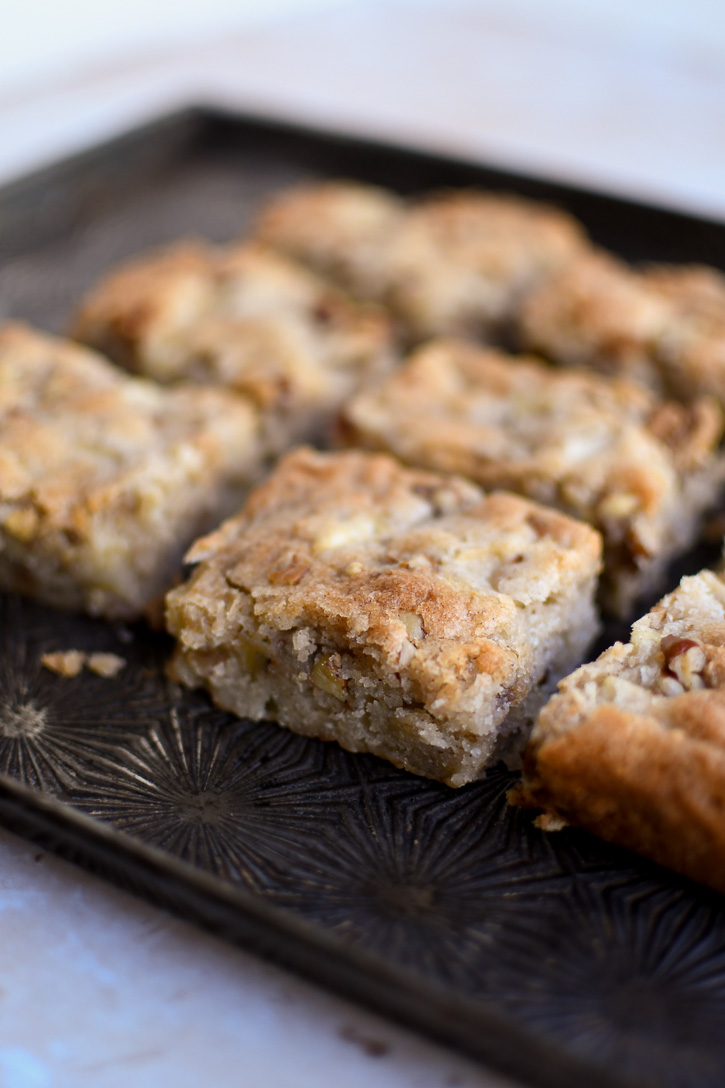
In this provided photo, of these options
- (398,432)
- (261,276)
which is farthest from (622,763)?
(261,276)

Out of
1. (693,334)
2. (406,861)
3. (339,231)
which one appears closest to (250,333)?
(339,231)

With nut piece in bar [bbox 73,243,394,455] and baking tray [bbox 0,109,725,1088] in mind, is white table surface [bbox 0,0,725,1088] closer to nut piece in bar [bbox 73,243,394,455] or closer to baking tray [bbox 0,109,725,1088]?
baking tray [bbox 0,109,725,1088]

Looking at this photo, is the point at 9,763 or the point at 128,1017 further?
the point at 9,763

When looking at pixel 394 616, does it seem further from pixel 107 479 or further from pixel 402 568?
pixel 107 479

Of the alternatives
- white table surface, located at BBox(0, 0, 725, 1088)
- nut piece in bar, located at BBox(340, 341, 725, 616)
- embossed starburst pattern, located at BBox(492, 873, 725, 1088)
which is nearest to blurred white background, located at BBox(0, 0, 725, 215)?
white table surface, located at BBox(0, 0, 725, 1088)

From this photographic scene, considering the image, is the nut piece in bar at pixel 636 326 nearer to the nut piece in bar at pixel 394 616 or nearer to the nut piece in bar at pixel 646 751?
the nut piece in bar at pixel 394 616

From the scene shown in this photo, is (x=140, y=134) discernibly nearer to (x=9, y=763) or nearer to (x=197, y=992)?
(x=9, y=763)
